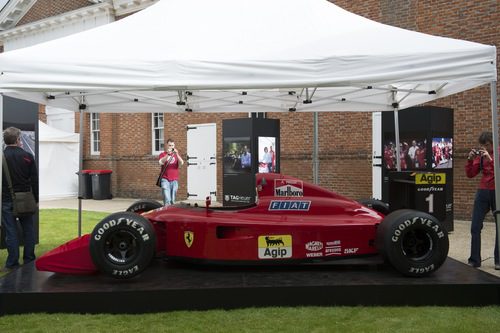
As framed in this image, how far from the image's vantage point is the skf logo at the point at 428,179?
18.8 ft

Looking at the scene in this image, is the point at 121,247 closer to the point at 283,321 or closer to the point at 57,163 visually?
the point at 283,321

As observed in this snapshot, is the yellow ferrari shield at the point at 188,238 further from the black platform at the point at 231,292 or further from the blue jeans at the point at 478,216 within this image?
the blue jeans at the point at 478,216

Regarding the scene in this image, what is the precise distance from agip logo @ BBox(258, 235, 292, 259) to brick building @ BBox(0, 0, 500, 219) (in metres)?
7.69

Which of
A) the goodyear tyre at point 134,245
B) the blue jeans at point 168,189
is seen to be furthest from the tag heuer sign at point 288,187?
the blue jeans at point 168,189

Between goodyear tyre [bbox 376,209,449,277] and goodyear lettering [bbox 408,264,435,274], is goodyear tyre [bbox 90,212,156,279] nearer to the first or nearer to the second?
goodyear tyre [bbox 376,209,449,277]

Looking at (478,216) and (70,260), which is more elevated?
(478,216)

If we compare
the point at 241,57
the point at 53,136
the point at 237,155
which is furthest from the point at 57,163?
the point at 241,57

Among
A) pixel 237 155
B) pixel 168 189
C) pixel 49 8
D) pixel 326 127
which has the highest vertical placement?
pixel 49 8

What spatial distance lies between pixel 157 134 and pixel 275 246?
13.5 metres

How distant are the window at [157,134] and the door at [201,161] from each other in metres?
1.82

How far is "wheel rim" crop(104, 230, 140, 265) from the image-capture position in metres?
5.01

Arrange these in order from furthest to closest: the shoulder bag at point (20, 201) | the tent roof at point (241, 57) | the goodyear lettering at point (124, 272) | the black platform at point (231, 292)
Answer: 1. the shoulder bag at point (20, 201)
2. the tent roof at point (241, 57)
3. the goodyear lettering at point (124, 272)
4. the black platform at point (231, 292)

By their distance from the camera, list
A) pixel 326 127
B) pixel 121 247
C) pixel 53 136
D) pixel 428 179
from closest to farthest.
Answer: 1. pixel 121 247
2. pixel 428 179
3. pixel 326 127
4. pixel 53 136

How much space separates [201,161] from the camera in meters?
16.3
